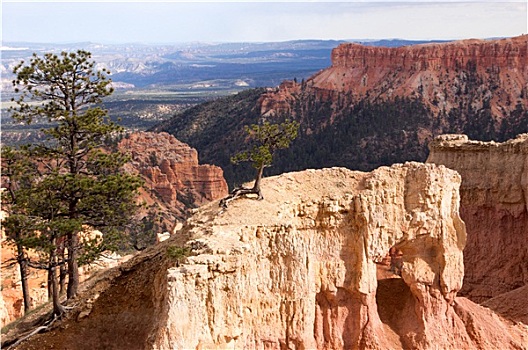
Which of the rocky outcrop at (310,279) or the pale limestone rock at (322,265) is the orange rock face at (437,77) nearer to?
the rocky outcrop at (310,279)

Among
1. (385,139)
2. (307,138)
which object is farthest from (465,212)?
(307,138)

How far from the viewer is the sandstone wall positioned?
593 inches

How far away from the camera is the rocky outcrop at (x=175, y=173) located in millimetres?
67750

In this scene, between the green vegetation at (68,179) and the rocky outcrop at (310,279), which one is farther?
the green vegetation at (68,179)

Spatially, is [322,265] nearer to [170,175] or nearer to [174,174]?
[170,175]

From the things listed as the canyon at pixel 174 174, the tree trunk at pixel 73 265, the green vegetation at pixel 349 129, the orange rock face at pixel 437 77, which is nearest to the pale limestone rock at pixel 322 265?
the tree trunk at pixel 73 265

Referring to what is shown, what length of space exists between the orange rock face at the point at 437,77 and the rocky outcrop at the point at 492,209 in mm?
65428

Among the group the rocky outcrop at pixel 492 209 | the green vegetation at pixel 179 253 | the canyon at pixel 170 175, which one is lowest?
the canyon at pixel 170 175

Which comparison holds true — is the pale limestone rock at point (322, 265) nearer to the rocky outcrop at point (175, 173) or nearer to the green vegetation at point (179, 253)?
the green vegetation at point (179, 253)

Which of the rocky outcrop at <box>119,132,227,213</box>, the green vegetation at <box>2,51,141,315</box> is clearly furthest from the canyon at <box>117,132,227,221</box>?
the green vegetation at <box>2,51,141,315</box>

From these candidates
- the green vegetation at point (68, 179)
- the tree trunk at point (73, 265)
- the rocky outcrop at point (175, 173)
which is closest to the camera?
the green vegetation at point (68, 179)

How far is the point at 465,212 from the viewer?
31.8 m

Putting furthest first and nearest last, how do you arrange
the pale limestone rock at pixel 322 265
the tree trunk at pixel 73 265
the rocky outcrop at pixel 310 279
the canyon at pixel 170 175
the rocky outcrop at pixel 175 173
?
the rocky outcrop at pixel 175 173 < the canyon at pixel 170 175 < the tree trunk at pixel 73 265 < the rocky outcrop at pixel 310 279 < the pale limestone rock at pixel 322 265

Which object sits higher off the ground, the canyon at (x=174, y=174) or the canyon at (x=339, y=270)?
the canyon at (x=339, y=270)
